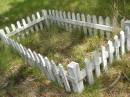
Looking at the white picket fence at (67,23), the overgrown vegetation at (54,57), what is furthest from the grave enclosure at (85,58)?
the overgrown vegetation at (54,57)

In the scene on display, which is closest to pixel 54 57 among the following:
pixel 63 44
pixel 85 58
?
pixel 63 44

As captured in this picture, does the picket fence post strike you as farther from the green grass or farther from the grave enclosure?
the green grass

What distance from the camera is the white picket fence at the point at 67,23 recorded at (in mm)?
5045

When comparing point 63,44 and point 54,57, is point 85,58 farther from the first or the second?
point 63,44

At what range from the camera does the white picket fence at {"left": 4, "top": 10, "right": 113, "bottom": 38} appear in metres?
5.04

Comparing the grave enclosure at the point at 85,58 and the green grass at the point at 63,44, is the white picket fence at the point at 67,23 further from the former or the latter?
the green grass at the point at 63,44

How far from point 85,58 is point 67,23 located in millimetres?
2201

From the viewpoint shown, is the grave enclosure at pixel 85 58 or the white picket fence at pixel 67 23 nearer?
the grave enclosure at pixel 85 58

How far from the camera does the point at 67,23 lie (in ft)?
19.2

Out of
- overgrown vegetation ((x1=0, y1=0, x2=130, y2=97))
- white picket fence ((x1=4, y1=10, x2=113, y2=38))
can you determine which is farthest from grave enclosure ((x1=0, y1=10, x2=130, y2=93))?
overgrown vegetation ((x1=0, y1=0, x2=130, y2=97))

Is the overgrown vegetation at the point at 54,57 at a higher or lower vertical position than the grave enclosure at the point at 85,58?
lower

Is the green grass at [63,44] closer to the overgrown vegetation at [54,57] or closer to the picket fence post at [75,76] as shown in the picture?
the overgrown vegetation at [54,57]

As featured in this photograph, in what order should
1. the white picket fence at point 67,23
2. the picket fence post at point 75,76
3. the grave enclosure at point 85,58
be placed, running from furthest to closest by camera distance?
the white picket fence at point 67,23 → the grave enclosure at point 85,58 → the picket fence post at point 75,76

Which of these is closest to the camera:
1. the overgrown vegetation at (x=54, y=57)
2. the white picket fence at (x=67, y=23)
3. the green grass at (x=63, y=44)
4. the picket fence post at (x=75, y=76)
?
the picket fence post at (x=75, y=76)
